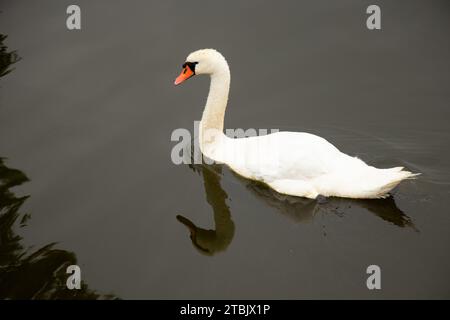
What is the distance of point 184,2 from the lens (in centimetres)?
1070

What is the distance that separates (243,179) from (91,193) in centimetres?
197

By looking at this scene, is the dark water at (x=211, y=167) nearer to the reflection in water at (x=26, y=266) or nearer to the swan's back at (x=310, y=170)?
the reflection in water at (x=26, y=266)

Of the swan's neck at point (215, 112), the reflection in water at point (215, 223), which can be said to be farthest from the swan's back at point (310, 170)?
the swan's neck at point (215, 112)

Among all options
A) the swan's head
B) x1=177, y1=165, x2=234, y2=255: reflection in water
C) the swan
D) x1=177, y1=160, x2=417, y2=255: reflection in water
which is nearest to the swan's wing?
the swan

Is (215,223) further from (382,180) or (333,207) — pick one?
(382,180)

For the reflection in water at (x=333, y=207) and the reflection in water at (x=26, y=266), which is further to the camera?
the reflection in water at (x=333, y=207)

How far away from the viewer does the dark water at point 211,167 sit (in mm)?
6277

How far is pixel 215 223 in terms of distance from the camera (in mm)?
7062

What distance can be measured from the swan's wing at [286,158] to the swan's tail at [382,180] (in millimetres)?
468

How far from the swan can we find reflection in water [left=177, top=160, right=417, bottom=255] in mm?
96

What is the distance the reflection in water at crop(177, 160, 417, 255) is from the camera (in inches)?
266

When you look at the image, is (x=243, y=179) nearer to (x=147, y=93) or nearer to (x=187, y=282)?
(x=187, y=282)

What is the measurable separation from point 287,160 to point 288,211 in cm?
62

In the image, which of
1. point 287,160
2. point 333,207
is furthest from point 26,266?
point 333,207
